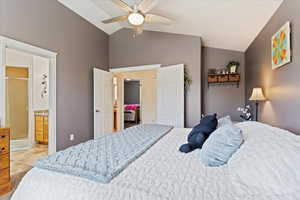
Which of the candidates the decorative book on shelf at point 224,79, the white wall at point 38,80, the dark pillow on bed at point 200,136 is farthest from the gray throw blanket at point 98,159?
the white wall at point 38,80

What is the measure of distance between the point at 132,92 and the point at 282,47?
31.7ft

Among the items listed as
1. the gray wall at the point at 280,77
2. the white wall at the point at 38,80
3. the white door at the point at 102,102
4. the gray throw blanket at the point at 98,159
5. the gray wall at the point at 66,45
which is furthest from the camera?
the white wall at the point at 38,80

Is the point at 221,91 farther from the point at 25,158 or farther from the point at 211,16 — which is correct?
the point at 25,158

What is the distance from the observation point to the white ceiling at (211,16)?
2.51 m

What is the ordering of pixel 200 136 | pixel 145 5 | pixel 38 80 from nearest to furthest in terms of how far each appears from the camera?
pixel 200 136
pixel 145 5
pixel 38 80

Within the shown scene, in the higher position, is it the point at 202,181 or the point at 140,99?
the point at 140,99

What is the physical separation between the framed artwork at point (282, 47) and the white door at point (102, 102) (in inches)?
140

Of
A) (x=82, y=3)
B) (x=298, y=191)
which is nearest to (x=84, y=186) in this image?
(x=298, y=191)

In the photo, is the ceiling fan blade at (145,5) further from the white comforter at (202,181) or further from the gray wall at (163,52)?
the white comforter at (202,181)

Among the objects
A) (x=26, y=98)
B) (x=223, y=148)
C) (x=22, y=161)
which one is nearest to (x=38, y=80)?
(x=26, y=98)

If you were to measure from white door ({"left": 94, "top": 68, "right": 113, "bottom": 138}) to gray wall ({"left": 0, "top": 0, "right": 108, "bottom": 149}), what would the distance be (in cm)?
15

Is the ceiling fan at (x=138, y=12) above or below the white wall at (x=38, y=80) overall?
above

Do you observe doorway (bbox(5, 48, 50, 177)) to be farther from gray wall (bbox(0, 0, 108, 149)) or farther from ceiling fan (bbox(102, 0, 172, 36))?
ceiling fan (bbox(102, 0, 172, 36))

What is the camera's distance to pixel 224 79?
4129 millimetres
